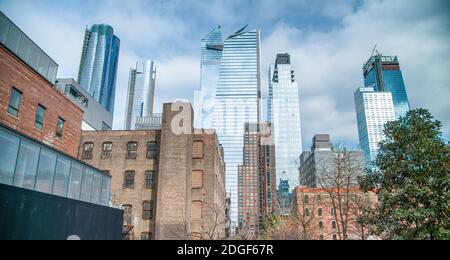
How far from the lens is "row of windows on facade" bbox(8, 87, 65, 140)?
15.5 metres

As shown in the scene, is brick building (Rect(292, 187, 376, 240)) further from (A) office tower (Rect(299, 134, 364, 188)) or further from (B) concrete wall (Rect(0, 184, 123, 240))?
(B) concrete wall (Rect(0, 184, 123, 240))

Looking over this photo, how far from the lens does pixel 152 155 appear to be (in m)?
29.2

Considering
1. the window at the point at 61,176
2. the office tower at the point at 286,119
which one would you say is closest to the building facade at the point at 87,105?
the window at the point at 61,176

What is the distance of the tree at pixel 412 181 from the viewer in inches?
379

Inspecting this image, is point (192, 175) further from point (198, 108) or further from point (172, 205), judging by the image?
point (198, 108)

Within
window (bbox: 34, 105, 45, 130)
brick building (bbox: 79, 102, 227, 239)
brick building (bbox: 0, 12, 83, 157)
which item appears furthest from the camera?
brick building (bbox: 79, 102, 227, 239)

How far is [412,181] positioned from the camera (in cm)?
1054

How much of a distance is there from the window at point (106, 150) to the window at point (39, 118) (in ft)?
39.4

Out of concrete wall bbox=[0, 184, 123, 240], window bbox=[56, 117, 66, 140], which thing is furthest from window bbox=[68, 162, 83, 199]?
Answer: window bbox=[56, 117, 66, 140]

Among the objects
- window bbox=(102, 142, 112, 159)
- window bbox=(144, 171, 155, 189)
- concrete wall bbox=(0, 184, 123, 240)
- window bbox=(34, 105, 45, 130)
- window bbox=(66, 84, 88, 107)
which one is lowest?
concrete wall bbox=(0, 184, 123, 240)

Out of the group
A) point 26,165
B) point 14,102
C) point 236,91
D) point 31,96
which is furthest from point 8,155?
point 236,91

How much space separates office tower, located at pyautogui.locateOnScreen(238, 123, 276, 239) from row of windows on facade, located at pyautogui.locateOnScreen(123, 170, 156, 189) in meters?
116

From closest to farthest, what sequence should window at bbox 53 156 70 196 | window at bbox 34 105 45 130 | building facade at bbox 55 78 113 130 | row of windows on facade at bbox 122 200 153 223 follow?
window at bbox 53 156 70 196 → window at bbox 34 105 45 130 → row of windows on facade at bbox 122 200 153 223 → building facade at bbox 55 78 113 130
